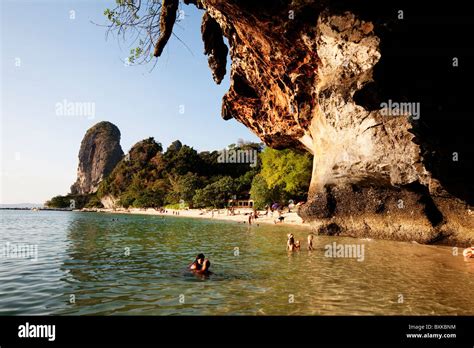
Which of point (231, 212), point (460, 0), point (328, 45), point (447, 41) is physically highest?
point (328, 45)

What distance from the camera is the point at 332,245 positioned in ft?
68.5

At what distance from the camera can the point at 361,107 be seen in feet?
61.3

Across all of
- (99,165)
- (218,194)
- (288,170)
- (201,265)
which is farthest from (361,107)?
(99,165)

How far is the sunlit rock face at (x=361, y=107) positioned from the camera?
12.1 m

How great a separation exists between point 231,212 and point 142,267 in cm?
4632

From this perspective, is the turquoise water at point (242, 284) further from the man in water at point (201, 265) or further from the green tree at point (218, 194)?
the green tree at point (218, 194)

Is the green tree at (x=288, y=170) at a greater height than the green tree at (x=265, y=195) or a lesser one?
greater

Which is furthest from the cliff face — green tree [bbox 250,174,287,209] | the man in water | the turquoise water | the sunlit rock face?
the man in water

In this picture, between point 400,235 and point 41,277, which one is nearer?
point 41,277

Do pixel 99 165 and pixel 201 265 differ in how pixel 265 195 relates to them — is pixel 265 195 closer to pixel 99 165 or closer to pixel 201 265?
pixel 201 265

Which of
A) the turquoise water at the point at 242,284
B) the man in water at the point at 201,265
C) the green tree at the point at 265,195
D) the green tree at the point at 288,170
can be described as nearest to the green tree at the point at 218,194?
the green tree at the point at 265,195
